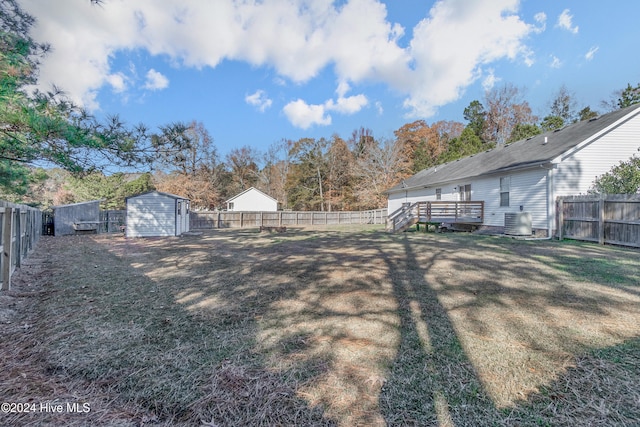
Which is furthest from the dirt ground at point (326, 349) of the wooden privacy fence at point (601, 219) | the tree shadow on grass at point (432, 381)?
the wooden privacy fence at point (601, 219)

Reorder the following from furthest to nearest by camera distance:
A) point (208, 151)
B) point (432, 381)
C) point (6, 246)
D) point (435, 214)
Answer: point (208, 151) → point (435, 214) → point (6, 246) → point (432, 381)

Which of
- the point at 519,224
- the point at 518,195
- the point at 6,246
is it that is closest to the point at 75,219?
the point at 6,246

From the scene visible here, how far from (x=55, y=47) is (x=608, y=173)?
55.9 ft

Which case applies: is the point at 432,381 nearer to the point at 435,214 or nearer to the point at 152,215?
the point at 435,214

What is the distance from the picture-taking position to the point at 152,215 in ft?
47.9

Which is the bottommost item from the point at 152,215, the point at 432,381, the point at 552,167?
the point at 432,381

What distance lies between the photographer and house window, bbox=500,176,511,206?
1383 cm

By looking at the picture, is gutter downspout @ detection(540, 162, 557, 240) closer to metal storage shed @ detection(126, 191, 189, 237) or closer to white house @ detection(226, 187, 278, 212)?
metal storage shed @ detection(126, 191, 189, 237)

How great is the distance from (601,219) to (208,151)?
105ft

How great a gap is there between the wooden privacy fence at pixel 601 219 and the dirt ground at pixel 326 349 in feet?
14.9

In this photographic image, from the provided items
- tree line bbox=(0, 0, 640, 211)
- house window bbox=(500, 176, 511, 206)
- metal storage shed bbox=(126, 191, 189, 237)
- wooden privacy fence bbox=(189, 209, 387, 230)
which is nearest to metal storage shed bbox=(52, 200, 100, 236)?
tree line bbox=(0, 0, 640, 211)

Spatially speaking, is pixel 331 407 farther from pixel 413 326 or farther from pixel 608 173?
pixel 608 173

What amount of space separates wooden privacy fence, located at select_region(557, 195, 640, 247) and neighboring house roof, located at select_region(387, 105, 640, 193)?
2030 millimetres

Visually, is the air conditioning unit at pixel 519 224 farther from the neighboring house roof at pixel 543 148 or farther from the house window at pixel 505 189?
the neighboring house roof at pixel 543 148
